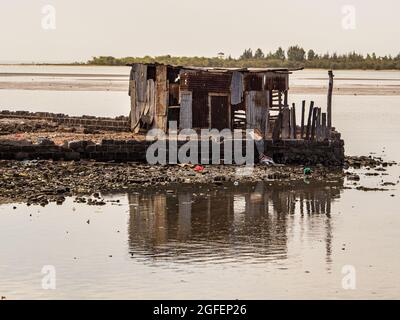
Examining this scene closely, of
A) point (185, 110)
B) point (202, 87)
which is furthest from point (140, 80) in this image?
point (202, 87)

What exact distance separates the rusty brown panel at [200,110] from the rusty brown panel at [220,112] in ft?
0.64

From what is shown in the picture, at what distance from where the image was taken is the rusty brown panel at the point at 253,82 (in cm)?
3500

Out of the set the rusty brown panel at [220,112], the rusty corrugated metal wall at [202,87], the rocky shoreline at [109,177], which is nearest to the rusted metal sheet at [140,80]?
the rusty corrugated metal wall at [202,87]

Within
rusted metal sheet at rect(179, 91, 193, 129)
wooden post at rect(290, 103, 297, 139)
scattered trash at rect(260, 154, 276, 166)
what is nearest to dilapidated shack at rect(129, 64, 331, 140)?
rusted metal sheet at rect(179, 91, 193, 129)

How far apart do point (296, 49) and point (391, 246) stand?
382ft

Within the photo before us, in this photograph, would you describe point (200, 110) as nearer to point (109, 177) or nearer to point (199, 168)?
point (199, 168)

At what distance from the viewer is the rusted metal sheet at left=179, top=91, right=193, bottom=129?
3509 cm

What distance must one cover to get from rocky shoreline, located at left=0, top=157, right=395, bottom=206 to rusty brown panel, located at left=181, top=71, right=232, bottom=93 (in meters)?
4.55

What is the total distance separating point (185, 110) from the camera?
115 feet

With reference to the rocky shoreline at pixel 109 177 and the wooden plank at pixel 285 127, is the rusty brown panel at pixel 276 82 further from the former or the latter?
the rocky shoreline at pixel 109 177

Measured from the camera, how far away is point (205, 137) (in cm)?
3284

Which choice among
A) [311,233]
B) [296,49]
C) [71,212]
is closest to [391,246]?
[311,233]

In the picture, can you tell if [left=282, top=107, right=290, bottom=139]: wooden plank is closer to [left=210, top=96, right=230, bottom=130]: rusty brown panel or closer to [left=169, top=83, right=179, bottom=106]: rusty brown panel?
[left=210, top=96, right=230, bottom=130]: rusty brown panel

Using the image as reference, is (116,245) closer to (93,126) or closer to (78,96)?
(93,126)
